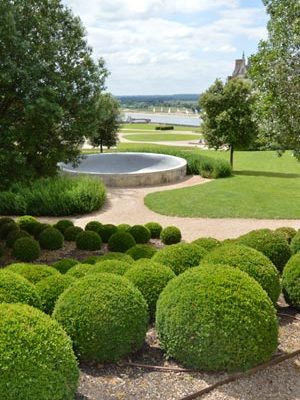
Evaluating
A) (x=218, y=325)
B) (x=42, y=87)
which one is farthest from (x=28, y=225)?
(x=218, y=325)

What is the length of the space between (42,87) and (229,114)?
16.9 metres

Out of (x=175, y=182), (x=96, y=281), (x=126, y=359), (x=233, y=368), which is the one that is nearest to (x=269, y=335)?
(x=233, y=368)

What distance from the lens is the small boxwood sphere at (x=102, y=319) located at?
4191mm

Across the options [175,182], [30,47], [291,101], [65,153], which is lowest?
[175,182]

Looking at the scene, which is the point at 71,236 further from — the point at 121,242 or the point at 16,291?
the point at 16,291

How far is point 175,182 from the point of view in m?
23.0

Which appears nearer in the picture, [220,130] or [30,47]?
[30,47]

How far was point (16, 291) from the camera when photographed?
14.8 feet

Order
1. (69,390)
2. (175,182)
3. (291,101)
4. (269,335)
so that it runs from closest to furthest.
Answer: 1. (69,390)
2. (269,335)
3. (291,101)
4. (175,182)

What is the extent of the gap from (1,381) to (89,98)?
8208 millimetres

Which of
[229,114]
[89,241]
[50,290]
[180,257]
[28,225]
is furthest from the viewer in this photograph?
A: [229,114]

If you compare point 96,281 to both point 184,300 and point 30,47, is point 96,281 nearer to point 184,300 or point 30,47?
point 184,300

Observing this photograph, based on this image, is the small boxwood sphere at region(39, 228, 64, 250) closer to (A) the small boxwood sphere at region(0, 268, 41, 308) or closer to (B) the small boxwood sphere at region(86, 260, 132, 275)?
(B) the small boxwood sphere at region(86, 260, 132, 275)

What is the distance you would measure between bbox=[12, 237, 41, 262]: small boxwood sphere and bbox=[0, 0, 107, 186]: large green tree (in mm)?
1433
